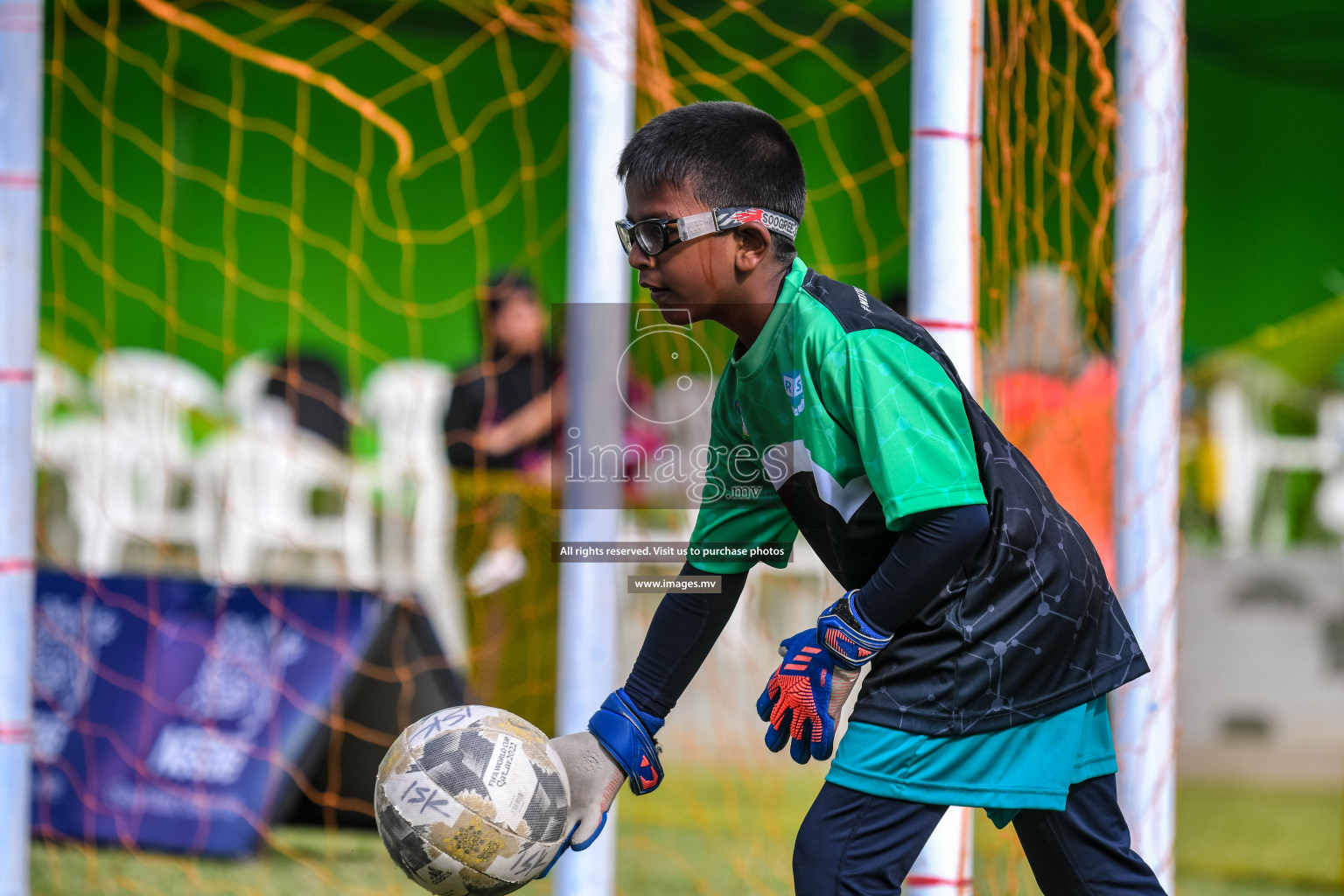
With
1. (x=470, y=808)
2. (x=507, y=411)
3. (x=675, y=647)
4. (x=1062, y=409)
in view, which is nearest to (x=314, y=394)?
(x=507, y=411)

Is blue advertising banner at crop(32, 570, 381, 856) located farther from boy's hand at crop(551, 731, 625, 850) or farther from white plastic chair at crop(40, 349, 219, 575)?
white plastic chair at crop(40, 349, 219, 575)

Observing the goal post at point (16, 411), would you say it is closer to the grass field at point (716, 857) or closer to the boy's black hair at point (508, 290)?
the grass field at point (716, 857)

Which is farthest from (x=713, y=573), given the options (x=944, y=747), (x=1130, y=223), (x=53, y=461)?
(x=53, y=461)

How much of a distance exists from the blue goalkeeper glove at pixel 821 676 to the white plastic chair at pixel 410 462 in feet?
13.7

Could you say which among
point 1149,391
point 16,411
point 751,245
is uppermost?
point 751,245

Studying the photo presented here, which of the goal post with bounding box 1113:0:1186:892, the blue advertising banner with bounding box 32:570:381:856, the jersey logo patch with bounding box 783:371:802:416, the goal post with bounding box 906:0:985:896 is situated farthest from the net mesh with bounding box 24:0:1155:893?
the jersey logo patch with bounding box 783:371:802:416

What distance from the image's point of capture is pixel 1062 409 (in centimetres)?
441

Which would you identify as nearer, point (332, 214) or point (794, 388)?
point (794, 388)

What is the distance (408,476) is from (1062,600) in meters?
7.55

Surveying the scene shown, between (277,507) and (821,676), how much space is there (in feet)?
23.2

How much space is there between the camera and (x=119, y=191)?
10602 mm

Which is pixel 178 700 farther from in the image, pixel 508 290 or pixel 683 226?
pixel 683 226

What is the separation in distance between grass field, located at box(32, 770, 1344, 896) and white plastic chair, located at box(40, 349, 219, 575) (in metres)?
4.29

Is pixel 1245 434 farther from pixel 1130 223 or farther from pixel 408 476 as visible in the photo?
pixel 1130 223
